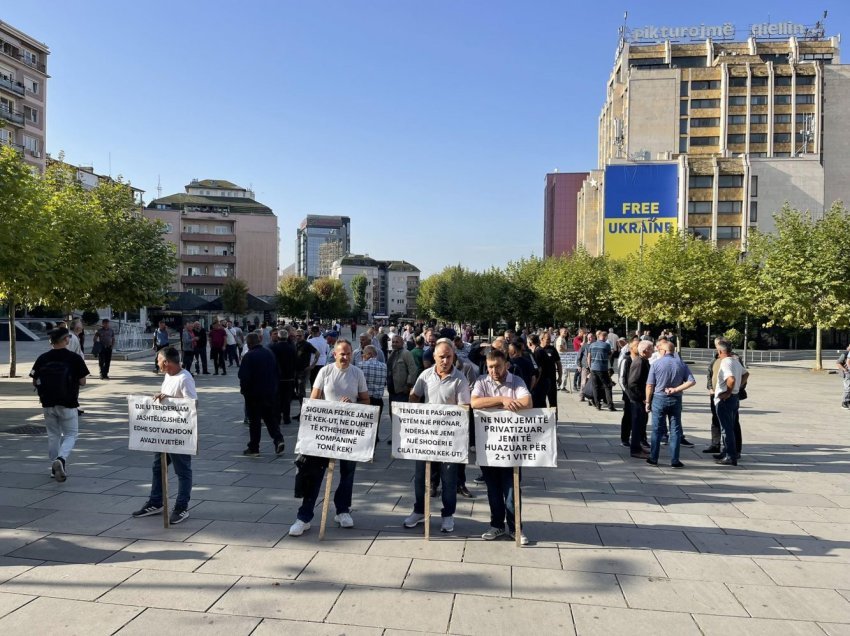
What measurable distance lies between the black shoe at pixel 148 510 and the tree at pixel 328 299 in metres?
92.0

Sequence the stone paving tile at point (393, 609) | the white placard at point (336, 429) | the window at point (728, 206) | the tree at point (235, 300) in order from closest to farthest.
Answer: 1. the stone paving tile at point (393, 609)
2. the white placard at point (336, 429)
3. the tree at point (235, 300)
4. the window at point (728, 206)

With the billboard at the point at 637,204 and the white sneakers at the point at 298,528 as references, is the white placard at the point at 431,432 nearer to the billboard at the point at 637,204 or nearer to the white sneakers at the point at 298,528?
the white sneakers at the point at 298,528

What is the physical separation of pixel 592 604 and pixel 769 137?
84234 millimetres

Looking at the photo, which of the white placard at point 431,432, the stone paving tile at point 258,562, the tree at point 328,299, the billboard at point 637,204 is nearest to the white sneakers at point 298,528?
the stone paving tile at point 258,562

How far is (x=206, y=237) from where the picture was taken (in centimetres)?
8556

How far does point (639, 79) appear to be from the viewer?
74.6 m

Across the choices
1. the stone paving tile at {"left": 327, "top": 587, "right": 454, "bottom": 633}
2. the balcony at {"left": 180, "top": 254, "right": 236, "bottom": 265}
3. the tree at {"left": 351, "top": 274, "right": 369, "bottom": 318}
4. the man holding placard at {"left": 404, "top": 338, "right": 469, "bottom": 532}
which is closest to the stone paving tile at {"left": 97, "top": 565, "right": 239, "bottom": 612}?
the stone paving tile at {"left": 327, "top": 587, "right": 454, "bottom": 633}

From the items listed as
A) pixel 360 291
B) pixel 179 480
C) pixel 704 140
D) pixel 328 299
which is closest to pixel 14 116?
pixel 328 299

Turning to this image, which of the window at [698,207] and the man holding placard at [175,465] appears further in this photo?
the window at [698,207]

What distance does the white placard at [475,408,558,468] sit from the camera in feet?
18.5

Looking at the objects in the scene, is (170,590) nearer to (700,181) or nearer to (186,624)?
(186,624)

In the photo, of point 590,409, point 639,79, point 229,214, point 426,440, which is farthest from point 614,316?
point 229,214

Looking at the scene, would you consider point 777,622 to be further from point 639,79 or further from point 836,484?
point 639,79

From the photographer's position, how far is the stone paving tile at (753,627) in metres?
4.12
